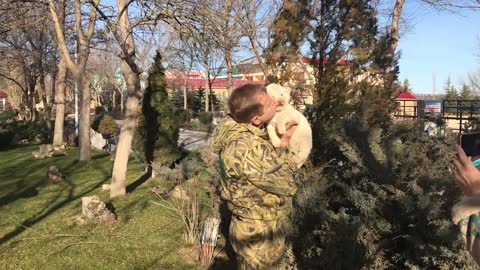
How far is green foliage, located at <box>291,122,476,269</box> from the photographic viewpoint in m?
4.14

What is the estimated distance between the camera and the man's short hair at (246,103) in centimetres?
282

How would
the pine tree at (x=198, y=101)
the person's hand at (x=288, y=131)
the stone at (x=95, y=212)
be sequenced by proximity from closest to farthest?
the person's hand at (x=288, y=131)
the stone at (x=95, y=212)
the pine tree at (x=198, y=101)

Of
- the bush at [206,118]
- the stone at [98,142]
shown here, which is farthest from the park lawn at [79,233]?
the bush at [206,118]

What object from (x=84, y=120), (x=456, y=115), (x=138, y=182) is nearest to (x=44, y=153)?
(x=84, y=120)

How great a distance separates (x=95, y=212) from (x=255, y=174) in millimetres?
4633

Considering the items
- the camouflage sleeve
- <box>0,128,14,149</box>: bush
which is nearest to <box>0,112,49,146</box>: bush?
<box>0,128,14,149</box>: bush

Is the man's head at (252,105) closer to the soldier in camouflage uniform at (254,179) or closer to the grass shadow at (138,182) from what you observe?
the soldier in camouflage uniform at (254,179)

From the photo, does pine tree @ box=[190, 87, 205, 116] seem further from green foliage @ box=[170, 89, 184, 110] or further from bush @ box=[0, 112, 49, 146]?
bush @ box=[0, 112, 49, 146]

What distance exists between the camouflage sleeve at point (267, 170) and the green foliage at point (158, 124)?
8806 mm

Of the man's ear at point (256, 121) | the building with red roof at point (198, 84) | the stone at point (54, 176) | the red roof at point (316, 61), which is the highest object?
the building with red roof at point (198, 84)

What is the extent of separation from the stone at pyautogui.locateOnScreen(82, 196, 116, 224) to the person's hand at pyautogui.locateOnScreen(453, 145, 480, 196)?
5739mm

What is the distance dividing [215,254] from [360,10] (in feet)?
12.6

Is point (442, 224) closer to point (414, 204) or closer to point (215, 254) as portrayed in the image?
point (414, 204)

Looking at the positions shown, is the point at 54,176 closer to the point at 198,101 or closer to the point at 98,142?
the point at 98,142
